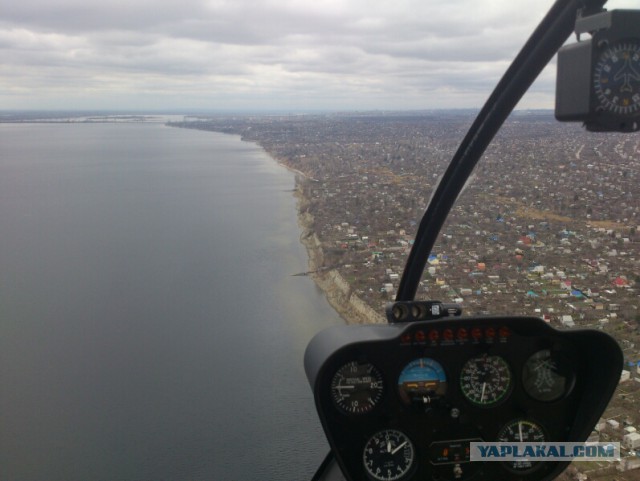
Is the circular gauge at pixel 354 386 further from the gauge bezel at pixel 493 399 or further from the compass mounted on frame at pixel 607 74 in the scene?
the compass mounted on frame at pixel 607 74

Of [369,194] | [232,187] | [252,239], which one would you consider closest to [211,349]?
[369,194]

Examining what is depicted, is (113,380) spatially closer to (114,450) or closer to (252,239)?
(114,450)

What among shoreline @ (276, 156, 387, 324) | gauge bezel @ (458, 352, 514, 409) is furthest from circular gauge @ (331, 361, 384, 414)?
shoreline @ (276, 156, 387, 324)

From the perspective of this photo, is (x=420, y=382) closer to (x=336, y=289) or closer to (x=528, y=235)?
(x=528, y=235)

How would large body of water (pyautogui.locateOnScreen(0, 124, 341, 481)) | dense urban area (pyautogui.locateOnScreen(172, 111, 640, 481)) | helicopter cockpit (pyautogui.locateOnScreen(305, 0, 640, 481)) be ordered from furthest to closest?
large body of water (pyautogui.locateOnScreen(0, 124, 341, 481)) → dense urban area (pyautogui.locateOnScreen(172, 111, 640, 481)) → helicopter cockpit (pyautogui.locateOnScreen(305, 0, 640, 481))

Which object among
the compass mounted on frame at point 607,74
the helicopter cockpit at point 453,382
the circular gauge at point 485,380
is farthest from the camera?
the circular gauge at point 485,380

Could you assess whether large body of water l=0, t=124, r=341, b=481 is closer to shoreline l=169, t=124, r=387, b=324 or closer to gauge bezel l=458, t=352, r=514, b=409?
shoreline l=169, t=124, r=387, b=324

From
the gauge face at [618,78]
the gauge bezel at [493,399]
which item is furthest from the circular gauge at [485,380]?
the gauge face at [618,78]
